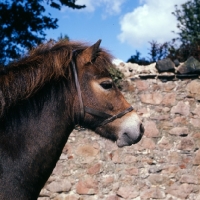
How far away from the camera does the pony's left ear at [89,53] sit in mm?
2920

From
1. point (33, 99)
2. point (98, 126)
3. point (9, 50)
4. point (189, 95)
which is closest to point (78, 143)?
point (189, 95)

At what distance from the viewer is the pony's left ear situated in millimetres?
2920

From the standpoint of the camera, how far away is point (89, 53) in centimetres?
293

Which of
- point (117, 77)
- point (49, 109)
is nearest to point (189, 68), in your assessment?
point (117, 77)

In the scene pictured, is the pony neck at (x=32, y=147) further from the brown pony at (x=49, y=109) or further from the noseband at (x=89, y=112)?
the noseband at (x=89, y=112)

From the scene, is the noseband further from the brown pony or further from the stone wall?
the stone wall

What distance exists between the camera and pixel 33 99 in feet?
8.68

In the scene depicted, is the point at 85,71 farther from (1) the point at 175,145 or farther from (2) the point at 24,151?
(1) the point at 175,145

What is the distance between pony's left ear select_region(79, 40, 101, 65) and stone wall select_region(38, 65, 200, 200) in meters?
2.92

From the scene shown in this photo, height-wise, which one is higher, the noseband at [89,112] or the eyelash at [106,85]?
the eyelash at [106,85]

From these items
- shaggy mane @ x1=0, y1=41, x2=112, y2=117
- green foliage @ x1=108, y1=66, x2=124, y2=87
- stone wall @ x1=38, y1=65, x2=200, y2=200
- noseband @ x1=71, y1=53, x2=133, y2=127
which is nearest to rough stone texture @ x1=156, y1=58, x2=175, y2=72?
stone wall @ x1=38, y1=65, x2=200, y2=200

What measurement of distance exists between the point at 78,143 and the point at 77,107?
3009 mm

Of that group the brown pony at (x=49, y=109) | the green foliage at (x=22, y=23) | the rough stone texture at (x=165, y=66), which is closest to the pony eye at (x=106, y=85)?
the brown pony at (x=49, y=109)

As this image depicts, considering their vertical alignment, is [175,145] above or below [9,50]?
below
